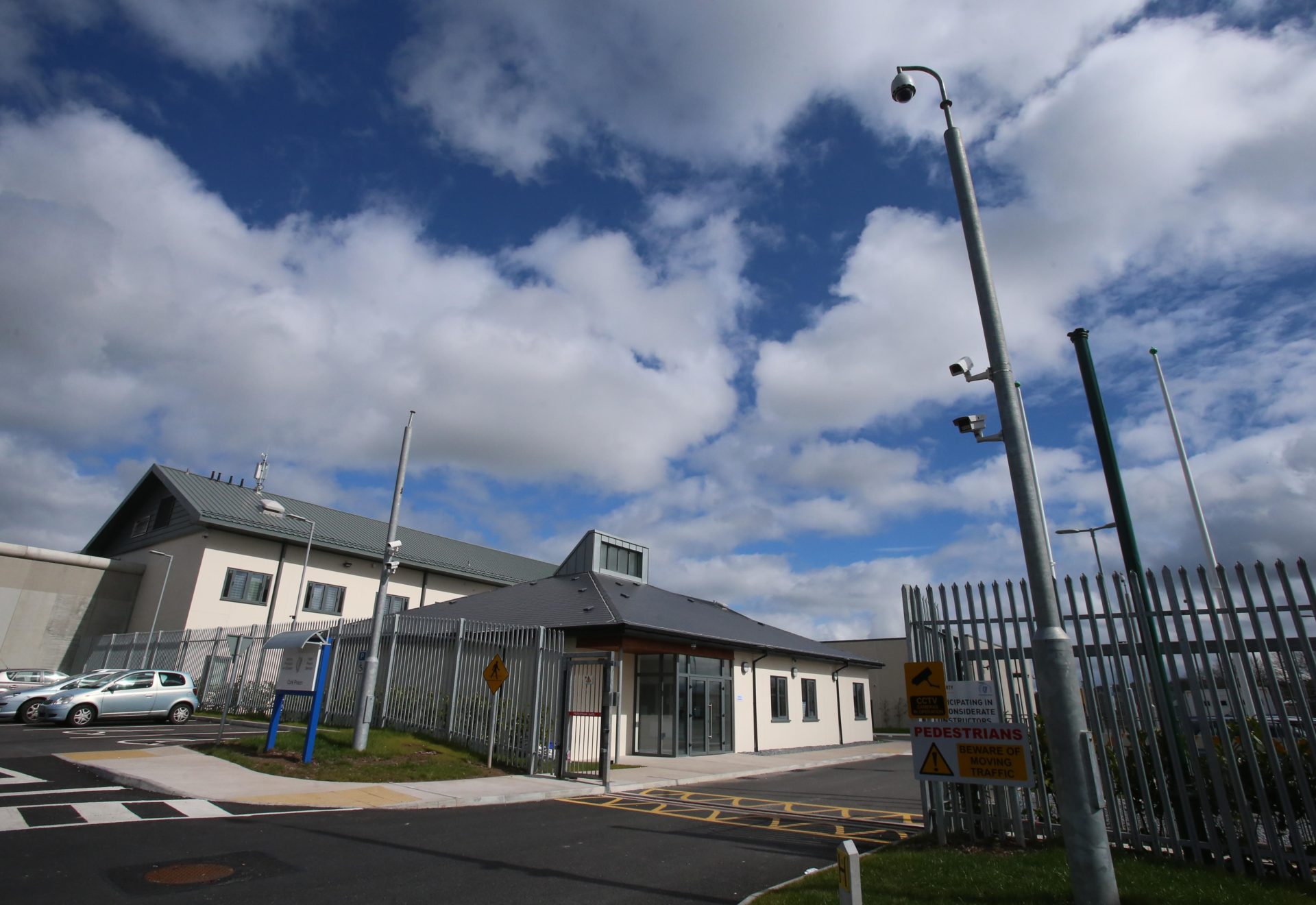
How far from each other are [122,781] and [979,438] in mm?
13123

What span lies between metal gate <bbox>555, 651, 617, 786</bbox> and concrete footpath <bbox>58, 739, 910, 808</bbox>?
0.53 meters

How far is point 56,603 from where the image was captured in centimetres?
3191

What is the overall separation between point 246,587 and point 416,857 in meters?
28.6

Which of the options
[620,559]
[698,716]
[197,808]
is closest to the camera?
[197,808]

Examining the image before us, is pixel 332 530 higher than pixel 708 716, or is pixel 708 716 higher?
pixel 332 530

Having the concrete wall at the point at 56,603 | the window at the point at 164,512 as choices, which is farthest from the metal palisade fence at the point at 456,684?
the concrete wall at the point at 56,603

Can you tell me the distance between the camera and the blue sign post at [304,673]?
1366cm

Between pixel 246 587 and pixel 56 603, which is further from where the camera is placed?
pixel 56 603

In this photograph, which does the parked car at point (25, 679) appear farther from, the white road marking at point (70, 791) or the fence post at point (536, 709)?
the fence post at point (536, 709)

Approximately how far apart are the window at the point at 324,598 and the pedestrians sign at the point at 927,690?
31791 millimetres

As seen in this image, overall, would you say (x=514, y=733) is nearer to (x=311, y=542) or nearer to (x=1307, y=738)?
(x=1307, y=738)

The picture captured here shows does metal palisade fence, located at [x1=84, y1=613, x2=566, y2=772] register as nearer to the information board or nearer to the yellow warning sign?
the information board

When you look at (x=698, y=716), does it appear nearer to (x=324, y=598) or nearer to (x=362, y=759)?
(x=362, y=759)

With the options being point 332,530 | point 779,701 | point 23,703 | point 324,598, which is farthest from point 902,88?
point 332,530
